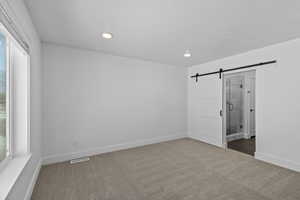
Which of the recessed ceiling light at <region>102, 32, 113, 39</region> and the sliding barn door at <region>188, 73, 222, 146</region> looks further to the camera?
the sliding barn door at <region>188, 73, 222, 146</region>

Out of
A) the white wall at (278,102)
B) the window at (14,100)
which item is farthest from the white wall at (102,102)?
the white wall at (278,102)

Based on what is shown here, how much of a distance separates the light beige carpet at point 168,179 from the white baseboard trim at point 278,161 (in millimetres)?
133

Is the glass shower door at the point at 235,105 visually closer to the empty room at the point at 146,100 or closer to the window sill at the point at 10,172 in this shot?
the empty room at the point at 146,100

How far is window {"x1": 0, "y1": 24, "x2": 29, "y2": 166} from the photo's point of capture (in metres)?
1.55

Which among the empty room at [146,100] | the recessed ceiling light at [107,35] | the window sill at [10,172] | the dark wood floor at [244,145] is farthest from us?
the dark wood floor at [244,145]

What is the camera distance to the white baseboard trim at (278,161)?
93.2 inches

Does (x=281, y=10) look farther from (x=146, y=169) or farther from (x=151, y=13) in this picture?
(x=146, y=169)

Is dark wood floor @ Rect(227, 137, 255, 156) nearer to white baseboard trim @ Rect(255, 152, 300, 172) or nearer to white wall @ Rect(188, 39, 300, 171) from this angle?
white baseboard trim @ Rect(255, 152, 300, 172)

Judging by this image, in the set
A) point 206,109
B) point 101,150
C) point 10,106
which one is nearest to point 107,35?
point 10,106

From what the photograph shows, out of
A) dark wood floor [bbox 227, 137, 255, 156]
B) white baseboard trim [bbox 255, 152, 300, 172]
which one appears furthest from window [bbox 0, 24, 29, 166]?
dark wood floor [bbox 227, 137, 255, 156]

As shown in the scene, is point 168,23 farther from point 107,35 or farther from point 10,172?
point 10,172

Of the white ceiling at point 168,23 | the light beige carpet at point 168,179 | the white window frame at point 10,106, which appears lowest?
the light beige carpet at point 168,179

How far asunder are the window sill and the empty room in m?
0.01

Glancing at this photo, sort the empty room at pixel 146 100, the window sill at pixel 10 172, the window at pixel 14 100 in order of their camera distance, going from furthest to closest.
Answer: the empty room at pixel 146 100
the window at pixel 14 100
the window sill at pixel 10 172
